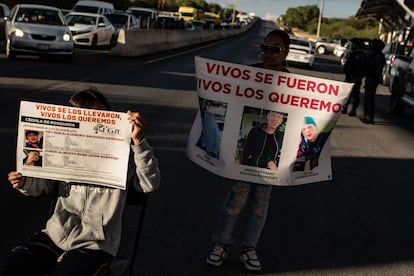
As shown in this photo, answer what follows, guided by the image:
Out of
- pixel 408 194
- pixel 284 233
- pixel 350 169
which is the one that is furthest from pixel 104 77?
pixel 284 233

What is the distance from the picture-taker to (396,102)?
53.8 ft

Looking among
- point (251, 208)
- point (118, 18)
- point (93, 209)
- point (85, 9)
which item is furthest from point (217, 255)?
point (85, 9)

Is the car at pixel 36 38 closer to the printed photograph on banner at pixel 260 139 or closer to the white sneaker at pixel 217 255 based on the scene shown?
the white sneaker at pixel 217 255

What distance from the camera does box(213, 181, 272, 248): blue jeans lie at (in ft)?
14.7

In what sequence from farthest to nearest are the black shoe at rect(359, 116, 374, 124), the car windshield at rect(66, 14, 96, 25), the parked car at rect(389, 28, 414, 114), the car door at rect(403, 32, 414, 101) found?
the car windshield at rect(66, 14, 96, 25), the parked car at rect(389, 28, 414, 114), the car door at rect(403, 32, 414, 101), the black shoe at rect(359, 116, 374, 124)

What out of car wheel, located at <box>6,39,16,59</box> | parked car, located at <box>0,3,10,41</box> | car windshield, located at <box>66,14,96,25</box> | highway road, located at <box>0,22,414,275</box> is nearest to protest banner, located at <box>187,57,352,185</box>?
highway road, located at <box>0,22,414,275</box>

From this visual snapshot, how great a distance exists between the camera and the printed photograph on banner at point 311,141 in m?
4.31

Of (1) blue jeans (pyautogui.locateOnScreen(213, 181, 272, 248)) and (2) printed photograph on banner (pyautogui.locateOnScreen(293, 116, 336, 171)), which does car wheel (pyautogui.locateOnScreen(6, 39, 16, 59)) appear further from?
(2) printed photograph on banner (pyautogui.locateOnScreen(293, 116, 336, 171))

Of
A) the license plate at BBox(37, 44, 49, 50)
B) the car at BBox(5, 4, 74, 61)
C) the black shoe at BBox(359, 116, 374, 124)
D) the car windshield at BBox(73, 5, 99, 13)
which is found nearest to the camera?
the black shoe at BBox(359, 116, 374, 124)

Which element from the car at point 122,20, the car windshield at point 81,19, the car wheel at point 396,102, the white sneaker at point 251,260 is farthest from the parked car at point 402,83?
the car at point 122,20

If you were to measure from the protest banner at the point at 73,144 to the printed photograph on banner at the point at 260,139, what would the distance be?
113cm

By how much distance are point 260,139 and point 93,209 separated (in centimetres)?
134

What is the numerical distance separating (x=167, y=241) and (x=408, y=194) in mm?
3643

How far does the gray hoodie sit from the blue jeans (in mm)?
1117
